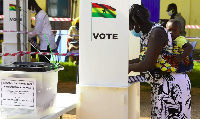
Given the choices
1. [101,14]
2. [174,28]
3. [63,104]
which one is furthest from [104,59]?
[174,28]

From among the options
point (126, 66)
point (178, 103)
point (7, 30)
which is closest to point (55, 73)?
point (126, 66)

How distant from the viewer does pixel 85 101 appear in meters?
2.81

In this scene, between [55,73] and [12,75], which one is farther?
[55,73]

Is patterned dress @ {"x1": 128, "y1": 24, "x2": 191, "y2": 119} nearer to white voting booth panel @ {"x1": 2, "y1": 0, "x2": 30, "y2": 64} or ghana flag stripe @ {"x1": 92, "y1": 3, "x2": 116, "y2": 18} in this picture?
ghana flag stripe @ {"x1": 92, "y1": 3, "x2": 116, "y2": 18}

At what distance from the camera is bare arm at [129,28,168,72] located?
2.85m

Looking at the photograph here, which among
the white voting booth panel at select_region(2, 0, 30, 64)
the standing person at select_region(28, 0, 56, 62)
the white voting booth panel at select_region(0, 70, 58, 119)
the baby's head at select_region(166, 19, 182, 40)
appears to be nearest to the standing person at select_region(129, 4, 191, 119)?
the baby's head at select_region(166, 19, 182, 40)

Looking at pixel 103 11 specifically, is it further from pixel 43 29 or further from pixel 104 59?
pixel 43 29

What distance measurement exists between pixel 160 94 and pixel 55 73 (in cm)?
93

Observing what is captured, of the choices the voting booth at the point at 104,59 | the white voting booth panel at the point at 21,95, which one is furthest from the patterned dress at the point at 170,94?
the white voting booth panel at the point at 21,95

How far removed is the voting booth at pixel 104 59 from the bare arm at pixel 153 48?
22cm

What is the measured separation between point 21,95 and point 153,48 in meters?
1.06

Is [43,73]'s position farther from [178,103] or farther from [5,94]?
[178,103]

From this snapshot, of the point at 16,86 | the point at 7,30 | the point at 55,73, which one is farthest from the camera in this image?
the point at 7,30

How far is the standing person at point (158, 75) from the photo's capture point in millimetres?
2871
